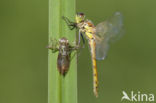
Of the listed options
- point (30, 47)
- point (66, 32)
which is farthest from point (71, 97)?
point (30, 47)

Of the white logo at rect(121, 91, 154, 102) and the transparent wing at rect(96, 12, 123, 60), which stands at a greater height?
the transparent wing at rect(96, 12, 123, 60)

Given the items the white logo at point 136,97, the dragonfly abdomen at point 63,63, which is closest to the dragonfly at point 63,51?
the dragonfly abdomen at point 63,63

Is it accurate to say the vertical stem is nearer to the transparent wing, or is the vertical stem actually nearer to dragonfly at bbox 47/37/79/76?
dragonfly at bbox 47/37/79/76

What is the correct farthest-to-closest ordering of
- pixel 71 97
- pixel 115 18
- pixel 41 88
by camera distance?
pixel 41 88 < pixel 115 18 < pixel 71 97

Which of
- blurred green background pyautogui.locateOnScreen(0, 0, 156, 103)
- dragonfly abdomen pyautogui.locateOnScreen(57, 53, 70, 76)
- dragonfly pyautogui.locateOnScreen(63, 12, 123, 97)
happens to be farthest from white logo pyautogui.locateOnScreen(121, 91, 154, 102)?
dragonfly abdomen pyautogui.locateOnScreen(57, 53, 70, 76)

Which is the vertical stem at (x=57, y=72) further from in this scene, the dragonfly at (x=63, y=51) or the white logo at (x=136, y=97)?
the white logo at (x=136, y=97)

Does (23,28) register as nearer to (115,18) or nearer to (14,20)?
(14,20)

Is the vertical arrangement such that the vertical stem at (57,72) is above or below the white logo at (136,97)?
above
